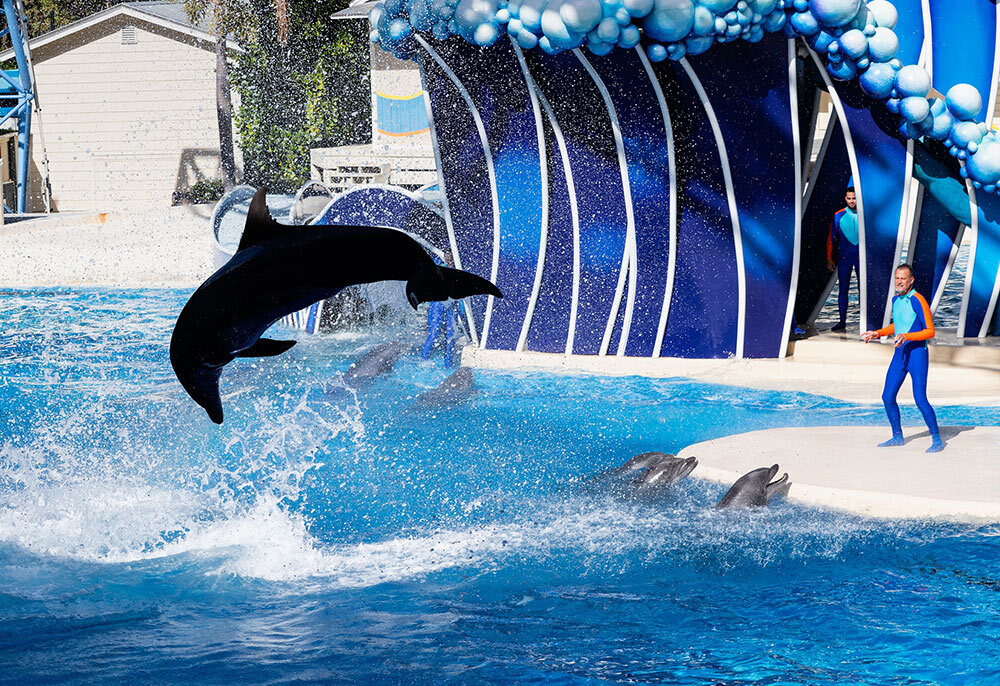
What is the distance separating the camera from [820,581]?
606 cm

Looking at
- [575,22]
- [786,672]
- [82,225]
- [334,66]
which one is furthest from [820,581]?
[334,66]

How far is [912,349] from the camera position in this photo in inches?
298

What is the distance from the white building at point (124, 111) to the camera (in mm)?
24766

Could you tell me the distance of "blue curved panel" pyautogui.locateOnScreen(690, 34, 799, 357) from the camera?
372 inches

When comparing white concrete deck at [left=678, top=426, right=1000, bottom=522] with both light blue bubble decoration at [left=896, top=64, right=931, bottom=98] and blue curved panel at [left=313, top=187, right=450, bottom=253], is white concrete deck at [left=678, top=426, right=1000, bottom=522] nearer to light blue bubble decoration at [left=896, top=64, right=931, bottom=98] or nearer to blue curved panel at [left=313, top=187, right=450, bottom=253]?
light blue bubble decoration at [left=896, top=64, right=931, bottom=98]

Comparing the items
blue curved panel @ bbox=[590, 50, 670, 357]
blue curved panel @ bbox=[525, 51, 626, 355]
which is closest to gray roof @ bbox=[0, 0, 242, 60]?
blue curved panel @ bbox=[525, 51, 626, 355]

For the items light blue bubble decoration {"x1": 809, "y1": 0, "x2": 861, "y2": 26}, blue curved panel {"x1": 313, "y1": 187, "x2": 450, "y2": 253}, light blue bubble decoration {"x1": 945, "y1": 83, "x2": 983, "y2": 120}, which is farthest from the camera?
blue curved panel {"x1": 313, "y1": 187, "x2": 450, "y2": 253}

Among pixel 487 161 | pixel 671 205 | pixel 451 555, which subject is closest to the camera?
pixel 451 555

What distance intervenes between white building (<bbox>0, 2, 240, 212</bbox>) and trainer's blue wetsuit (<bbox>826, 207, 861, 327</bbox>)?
17.7m

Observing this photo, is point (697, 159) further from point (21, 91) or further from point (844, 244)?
point (21, 91)

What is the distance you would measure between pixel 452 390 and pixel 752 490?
3698mm

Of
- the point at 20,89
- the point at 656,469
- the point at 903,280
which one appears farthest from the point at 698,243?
the point at 20,89

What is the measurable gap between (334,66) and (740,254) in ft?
56.5

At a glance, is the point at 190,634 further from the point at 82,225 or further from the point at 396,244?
the point at 82,225
